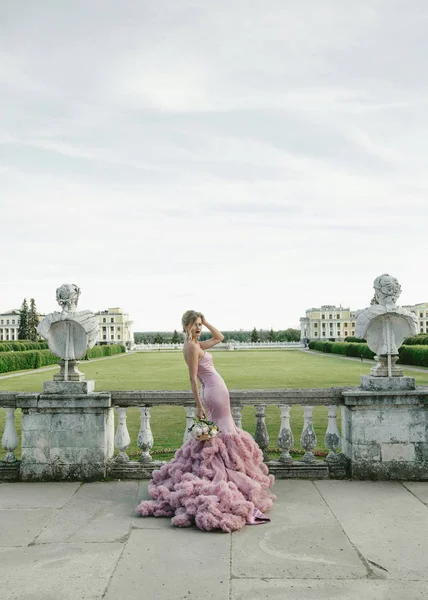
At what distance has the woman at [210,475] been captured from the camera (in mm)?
4473

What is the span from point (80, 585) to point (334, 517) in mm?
2144

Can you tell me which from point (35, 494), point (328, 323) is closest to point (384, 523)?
point (35, 494)

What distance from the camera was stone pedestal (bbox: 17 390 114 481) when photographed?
19.4 feet

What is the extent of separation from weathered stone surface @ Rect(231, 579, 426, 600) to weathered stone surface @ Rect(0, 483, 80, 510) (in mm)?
2270

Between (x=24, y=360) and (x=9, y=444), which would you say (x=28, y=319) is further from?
(x=9, y=444)

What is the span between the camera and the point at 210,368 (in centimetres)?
516

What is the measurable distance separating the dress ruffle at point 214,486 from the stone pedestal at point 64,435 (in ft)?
3.64

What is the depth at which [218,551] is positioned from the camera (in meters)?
3.93

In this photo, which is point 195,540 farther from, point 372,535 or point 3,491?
point 3,491

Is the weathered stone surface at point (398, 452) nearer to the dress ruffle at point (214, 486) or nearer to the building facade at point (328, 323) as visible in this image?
the dress ruffle at point (214, 486)

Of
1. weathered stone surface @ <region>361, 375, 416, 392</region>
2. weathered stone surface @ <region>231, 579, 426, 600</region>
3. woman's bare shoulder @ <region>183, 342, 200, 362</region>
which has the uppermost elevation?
woman's bare shoulder @ <region>183, 342, 200, 362</region>

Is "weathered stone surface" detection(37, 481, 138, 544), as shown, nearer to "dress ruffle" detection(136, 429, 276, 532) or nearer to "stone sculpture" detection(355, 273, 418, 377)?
"dress ruffle" detection(136, 429, 276, 532)

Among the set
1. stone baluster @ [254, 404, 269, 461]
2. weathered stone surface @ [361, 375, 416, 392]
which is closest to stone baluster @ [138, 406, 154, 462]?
stone baluster @ [254, 404, 269, 461]

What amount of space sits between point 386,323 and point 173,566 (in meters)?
3.47
